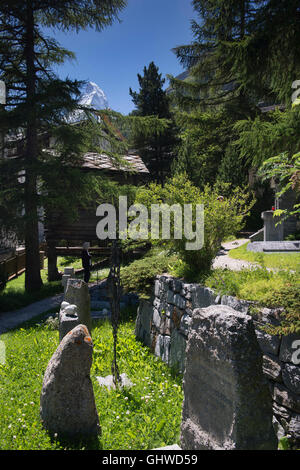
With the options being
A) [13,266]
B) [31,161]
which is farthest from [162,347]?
[13,266]

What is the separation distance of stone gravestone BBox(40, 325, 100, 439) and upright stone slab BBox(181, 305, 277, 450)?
1209mm

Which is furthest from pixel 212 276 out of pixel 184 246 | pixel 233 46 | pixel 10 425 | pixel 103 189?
pixel 103 189

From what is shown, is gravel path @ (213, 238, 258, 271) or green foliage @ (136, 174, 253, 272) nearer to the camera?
green foliage @ (136, 174, 253, 272)

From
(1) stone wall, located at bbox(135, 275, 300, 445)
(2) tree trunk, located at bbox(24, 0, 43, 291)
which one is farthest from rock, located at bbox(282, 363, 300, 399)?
(2) tree trunk, located at bbox(24, 0, 43, 291)

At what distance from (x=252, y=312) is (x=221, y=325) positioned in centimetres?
126

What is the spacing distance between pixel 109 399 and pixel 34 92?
11.1 m

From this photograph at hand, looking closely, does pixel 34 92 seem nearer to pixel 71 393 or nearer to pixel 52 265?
pixel 52 265

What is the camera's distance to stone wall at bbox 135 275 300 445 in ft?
11.5

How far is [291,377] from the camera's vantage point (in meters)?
3.52

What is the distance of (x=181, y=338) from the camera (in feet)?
18.5

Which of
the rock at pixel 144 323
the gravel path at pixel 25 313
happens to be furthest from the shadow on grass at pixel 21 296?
the rock at pixel 144 323

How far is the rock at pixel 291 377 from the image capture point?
3.45 meters

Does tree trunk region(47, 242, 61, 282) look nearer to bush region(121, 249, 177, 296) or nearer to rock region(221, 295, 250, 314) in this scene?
bush region(121, 249, 177, 296)
